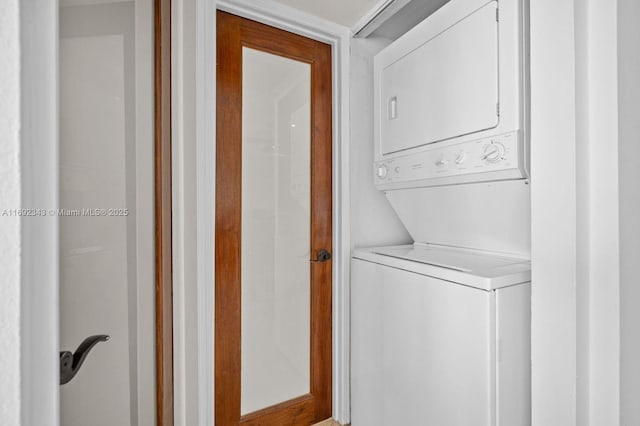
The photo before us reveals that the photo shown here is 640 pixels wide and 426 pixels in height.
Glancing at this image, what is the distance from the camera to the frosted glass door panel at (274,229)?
177cm

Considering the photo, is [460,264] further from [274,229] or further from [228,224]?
[228,224]

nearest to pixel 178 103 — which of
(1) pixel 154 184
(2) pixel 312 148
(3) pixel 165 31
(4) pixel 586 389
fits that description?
(3) pixel 165 31

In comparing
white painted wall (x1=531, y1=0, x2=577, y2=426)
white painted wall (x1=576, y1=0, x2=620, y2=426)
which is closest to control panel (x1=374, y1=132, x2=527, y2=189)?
white painted wall (x1=531, y1=0, x2=577, y2=426)

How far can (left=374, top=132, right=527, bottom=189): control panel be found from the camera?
120cm

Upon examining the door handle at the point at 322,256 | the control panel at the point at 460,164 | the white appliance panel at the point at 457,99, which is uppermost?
the white appliance panel at the point at 457,99

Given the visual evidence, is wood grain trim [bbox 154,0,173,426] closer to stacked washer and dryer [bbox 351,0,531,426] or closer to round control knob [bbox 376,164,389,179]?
stacked washer and dryer [bbox 351,0,531,426]

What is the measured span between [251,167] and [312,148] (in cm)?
40

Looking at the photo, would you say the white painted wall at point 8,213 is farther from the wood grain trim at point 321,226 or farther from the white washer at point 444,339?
the wood grain trim at point 321,226

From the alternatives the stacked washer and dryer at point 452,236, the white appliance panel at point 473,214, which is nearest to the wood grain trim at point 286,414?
the stacked washer and dryer at point 452,236

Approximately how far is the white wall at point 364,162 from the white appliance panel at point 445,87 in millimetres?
212

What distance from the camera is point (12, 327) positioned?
0.82 feet

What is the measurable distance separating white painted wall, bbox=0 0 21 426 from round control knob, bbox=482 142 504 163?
1.33 m

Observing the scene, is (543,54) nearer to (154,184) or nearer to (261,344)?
(154,184)

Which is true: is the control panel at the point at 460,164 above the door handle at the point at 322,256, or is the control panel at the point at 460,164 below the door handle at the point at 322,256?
above
